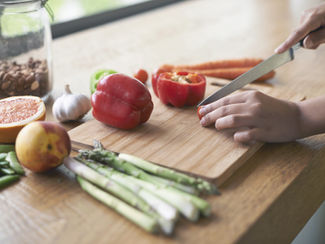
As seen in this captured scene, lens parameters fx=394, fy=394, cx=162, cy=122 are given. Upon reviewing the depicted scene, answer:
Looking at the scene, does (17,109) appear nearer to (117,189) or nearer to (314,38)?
(117,189)

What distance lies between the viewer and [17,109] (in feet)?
3.85

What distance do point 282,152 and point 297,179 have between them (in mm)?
113

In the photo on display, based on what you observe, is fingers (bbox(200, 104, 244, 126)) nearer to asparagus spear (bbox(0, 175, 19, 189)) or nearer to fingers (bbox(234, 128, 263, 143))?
fingers (bbox(234, 128, 263, 143))

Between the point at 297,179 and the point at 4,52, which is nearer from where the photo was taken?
the point at 297,179

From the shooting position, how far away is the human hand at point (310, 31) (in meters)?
1.30

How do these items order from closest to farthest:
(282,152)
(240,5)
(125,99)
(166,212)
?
(166,212) → (282,152) → (125,99) → (240,5)

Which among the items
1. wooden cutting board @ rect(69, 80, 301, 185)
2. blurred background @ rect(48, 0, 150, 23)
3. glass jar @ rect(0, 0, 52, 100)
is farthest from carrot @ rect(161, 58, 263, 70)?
blurred background @ rect(48, 0, 150, 23)

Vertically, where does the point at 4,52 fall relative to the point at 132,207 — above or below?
above

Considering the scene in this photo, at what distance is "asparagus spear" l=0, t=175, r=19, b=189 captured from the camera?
0.97 meters

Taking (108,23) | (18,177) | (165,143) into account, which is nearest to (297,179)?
(165,143)

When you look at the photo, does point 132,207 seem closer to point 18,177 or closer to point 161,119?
point 18,177

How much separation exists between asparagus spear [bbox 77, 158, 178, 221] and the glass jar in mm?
498

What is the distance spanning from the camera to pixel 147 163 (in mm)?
954

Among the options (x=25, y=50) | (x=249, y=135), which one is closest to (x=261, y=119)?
(x=249, y=135)
